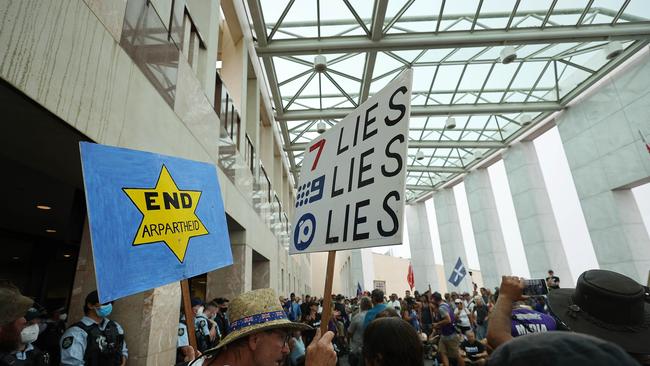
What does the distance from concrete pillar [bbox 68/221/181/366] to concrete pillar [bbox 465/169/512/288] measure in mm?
21934

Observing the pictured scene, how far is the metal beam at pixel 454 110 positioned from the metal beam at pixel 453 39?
4759mm

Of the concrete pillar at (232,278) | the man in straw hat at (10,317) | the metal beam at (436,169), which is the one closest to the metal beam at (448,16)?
the concrete pillar at (232,278)

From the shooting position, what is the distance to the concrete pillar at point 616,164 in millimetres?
13391

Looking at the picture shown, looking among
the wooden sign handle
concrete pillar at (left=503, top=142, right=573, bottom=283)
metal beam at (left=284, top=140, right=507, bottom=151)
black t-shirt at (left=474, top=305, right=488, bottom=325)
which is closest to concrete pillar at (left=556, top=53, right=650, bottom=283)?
concrete pillar at (left=503, top=142, right=573, bottom=283)

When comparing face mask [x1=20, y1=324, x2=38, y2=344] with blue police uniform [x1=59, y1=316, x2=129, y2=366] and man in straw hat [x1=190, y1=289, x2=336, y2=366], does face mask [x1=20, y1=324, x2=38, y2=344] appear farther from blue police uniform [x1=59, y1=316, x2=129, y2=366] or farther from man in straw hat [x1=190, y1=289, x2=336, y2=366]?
man in straw hat [x1=190, y1=289, x2=336, y2=366]

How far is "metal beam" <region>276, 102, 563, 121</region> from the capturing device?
16656 mm

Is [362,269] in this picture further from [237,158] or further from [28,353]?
[28,353]

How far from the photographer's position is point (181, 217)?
7.89 ft

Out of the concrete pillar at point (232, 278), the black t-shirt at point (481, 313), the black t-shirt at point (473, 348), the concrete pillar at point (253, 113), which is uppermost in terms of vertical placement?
the concrete pillar at point (253, 113)

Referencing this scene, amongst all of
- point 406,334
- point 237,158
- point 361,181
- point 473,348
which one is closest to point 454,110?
point 237,158

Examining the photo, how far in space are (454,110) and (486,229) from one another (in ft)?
34.9

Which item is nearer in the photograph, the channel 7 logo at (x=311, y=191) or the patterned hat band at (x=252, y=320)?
the patterned hat band at (x=252, y=320)

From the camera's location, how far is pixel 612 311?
1.55 metres

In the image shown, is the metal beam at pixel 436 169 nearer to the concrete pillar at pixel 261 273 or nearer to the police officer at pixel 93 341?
the concrete pillar at pixel 261 273
